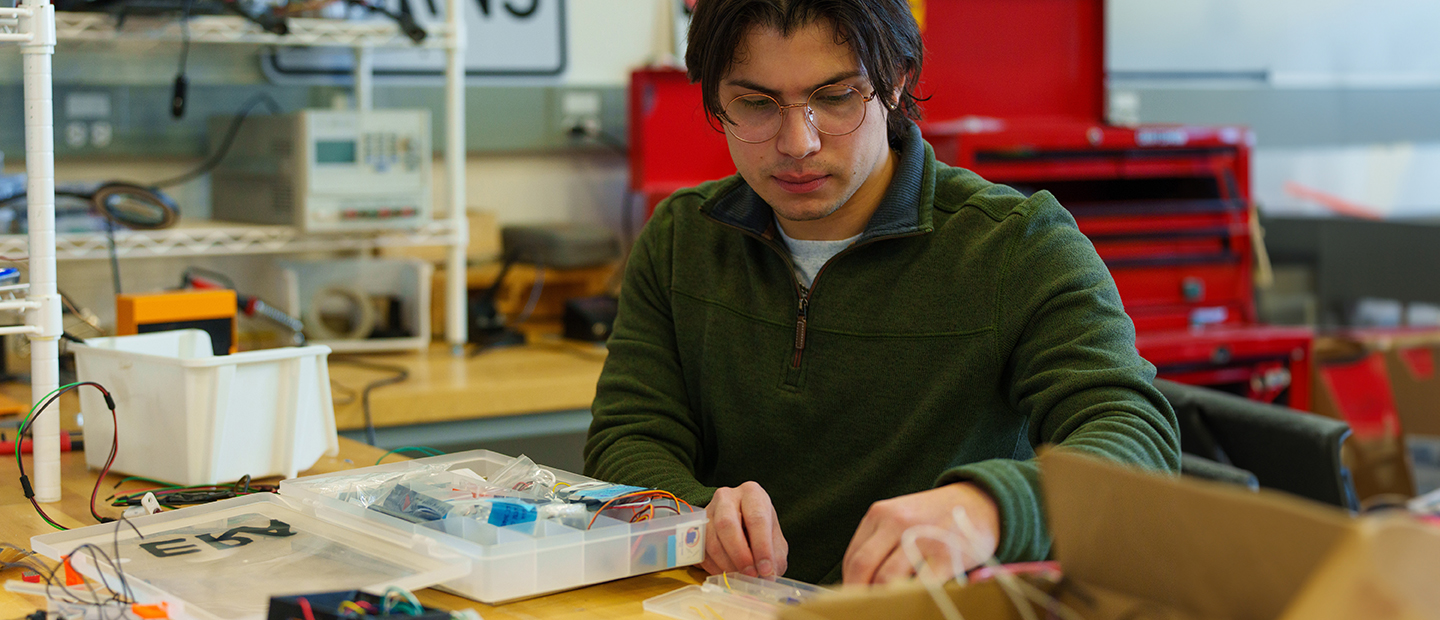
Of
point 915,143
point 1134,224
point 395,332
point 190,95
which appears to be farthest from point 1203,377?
point 190,95

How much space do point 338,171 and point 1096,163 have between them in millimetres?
1429

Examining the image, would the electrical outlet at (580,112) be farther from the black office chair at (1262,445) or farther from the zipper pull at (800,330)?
the zipper pull at (800,330)

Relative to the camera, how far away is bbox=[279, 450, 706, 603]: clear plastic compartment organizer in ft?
2.82

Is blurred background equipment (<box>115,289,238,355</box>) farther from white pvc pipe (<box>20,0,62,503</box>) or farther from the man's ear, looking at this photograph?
the man's ear

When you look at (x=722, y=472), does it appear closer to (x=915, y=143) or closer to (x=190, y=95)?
(x=915, y=143)

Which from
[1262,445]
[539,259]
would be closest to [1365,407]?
Result: [1262,445]

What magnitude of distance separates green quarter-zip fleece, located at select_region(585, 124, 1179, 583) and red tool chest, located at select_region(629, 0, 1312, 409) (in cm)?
106

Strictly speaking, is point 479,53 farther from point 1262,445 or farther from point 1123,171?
point 1262,445

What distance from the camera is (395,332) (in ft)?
7.32

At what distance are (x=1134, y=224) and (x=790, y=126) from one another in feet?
5.01

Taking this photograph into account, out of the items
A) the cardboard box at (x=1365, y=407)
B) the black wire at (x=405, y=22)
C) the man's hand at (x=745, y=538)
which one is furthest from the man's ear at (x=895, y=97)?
the cardboard box at (x=1365, y=407)

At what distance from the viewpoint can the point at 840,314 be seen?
1.22 meters

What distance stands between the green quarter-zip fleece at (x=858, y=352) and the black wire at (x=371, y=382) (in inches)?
23.7

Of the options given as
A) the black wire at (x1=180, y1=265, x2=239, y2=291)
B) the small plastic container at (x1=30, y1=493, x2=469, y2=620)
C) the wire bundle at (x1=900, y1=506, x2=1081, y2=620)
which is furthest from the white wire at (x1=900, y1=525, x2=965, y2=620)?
the black wire at (x1=180, y1=265, x2=239, y2=291)
